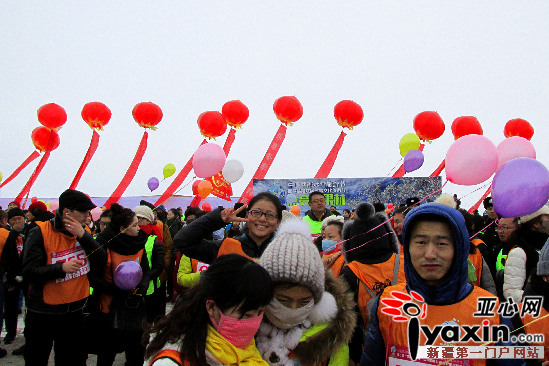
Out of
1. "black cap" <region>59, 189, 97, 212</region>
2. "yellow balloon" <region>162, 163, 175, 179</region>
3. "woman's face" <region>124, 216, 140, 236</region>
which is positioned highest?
"yellow balloon" <region>162, 163, 175, 179</region>

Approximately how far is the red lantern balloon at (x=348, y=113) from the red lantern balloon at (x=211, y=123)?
3.33 metres

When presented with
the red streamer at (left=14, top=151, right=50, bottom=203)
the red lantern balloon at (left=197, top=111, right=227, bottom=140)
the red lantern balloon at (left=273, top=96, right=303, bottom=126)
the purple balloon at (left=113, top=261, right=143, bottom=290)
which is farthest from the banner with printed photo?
the purple balloon at (left=113, top=261, right=143, bottom=290)

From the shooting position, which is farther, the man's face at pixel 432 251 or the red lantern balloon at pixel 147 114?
the red lantern balloon at pixel 147 114

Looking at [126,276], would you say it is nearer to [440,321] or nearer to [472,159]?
[440,321]

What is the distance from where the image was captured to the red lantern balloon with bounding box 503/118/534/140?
28.2ft

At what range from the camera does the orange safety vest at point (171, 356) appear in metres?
1.18

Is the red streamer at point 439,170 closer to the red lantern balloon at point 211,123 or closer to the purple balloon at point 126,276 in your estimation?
the red lantern balloon at point 211,123

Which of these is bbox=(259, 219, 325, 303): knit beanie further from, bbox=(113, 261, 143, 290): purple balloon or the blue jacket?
bbox=(113, 261, 143, 290): purple balloon

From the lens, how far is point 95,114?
9.77 m

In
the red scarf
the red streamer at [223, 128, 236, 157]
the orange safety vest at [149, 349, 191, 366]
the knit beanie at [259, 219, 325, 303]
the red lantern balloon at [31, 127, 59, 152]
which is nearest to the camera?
the orange safety vest at [149, 349, 191, 366]

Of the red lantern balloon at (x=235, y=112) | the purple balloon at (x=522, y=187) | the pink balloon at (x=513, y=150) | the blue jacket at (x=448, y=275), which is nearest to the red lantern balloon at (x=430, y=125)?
the red lantern balloon at (x=235, y=112)

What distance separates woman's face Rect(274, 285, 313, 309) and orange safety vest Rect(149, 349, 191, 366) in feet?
1.69

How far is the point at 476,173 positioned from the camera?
120 inches

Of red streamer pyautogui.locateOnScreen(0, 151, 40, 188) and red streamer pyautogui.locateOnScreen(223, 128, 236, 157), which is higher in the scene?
red streamer pyautogui.locateOnScreen(223, 128, 236, 157)
